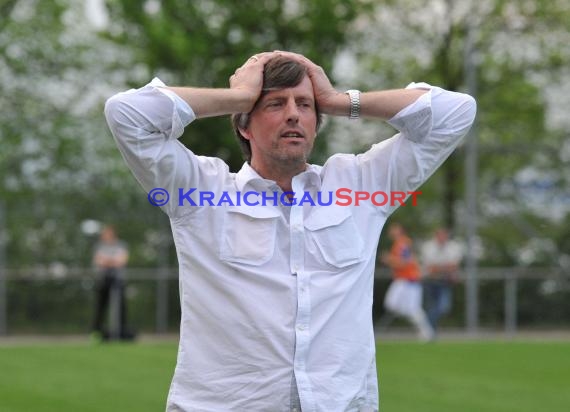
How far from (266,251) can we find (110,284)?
17228 mm

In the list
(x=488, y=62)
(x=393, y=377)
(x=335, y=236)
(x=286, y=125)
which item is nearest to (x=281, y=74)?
(x=286, y=125)

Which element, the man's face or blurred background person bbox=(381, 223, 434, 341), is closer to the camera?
the man's face

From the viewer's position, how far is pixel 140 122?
4.07m

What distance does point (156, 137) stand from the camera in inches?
161

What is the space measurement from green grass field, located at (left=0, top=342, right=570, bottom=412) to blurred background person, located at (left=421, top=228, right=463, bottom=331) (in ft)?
9.89

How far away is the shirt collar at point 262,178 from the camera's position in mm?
4172

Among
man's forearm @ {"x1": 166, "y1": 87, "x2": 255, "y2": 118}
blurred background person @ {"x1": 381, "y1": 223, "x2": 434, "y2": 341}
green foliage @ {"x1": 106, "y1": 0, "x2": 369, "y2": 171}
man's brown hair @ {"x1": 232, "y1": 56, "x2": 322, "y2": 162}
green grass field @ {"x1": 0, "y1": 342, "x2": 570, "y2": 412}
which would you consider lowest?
green grass field @ {"x1": 0, "y1": 342, "x2": 570, "y2": 412}

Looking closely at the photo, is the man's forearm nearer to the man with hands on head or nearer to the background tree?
the man with hands on head

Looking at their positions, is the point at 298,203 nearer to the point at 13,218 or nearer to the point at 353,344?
the point at 353,344

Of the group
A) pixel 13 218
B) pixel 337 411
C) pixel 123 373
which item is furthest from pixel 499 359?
pixel 337 411

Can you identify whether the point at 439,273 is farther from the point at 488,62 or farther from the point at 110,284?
the point at 488,62

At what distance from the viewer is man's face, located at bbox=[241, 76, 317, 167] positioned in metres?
4.14

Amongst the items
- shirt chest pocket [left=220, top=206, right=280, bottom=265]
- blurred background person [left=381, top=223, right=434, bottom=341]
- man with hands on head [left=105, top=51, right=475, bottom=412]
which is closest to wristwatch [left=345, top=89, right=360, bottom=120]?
man with hands on head [left=105, top=51, right=475, bottom=412]

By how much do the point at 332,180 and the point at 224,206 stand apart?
402 mm
